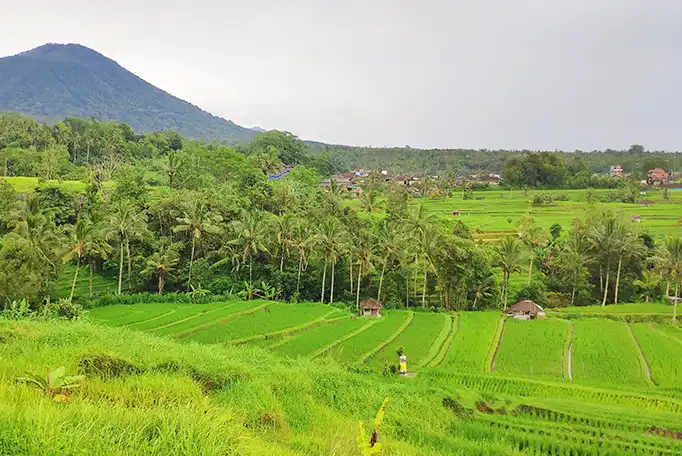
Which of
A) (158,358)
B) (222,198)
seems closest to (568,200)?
(222,198)

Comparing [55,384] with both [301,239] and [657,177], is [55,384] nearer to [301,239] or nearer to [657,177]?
[301,239]

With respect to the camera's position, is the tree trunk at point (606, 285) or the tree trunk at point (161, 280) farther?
the tree trunk at point (606, 285)

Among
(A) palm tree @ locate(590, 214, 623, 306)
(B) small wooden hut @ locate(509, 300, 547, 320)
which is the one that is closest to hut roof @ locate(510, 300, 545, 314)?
(B) small wooden hut @ locate(509, 300, 547, 320)

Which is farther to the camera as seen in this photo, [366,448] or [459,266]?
[459,266]

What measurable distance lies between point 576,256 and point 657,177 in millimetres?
65084

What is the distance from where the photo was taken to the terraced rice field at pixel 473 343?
68.2 ft

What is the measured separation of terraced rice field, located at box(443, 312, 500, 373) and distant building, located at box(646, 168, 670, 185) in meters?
70.8

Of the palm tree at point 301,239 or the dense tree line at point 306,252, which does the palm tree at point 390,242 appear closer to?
the dense tree line at point 306,252

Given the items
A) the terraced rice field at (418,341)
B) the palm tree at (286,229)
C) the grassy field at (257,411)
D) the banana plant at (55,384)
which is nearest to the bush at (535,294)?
the terraced rice field at (418,341)

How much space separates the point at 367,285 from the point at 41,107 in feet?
687

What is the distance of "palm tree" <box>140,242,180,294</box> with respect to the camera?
33344 millimetres

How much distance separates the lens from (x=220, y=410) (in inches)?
230

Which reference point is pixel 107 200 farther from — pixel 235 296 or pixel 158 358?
pixel 158 358

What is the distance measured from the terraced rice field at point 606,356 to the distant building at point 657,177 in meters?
69.4
